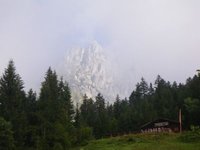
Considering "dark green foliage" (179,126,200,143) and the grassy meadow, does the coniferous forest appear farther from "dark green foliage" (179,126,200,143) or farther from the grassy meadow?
"dark green foliage" (179,126,200,143)

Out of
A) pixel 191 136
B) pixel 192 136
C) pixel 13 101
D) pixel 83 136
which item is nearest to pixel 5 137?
pixel 13 101

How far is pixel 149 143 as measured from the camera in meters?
64.0

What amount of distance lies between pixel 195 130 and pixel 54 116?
21595mm

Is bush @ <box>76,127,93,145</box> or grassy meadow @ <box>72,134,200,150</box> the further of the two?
bush @ <box>76,127,93,145</box>

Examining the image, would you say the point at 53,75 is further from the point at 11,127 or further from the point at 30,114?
the point at 11,127

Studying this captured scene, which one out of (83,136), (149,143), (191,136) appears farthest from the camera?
(83,136)

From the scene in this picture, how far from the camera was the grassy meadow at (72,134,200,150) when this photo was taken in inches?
2323

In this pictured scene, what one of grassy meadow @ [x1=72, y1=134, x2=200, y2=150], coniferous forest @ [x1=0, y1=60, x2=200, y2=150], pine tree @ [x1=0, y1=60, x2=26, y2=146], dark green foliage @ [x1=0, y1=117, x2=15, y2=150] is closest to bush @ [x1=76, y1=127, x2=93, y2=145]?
coniferous forest @ [x1=0, y1=60, x2=200, y2=150]

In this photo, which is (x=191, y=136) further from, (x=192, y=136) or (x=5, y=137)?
(x=5, y=137)

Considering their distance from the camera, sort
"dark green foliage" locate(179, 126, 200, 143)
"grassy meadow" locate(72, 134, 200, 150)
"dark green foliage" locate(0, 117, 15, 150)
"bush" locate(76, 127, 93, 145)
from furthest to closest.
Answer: "bush" locate(76, 127, 93, 145) → "dark green foliage" locate(179, 126, 200, 143) → "dark green foliage" locate(0, 117, 15, 150) → "grassy meadow" locate(72, 134, 200, 150)

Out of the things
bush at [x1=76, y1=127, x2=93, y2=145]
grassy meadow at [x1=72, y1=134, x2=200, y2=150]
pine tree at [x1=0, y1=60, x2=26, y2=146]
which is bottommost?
grassy meadow at [x1=72, y1=134, x2=200, y2=150]

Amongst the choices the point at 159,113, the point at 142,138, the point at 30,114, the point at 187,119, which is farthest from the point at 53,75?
the point at 159,113

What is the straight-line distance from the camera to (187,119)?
97562 millimetres

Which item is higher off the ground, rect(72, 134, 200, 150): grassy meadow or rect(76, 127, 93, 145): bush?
rect(76, 127, 93, 145): bush
